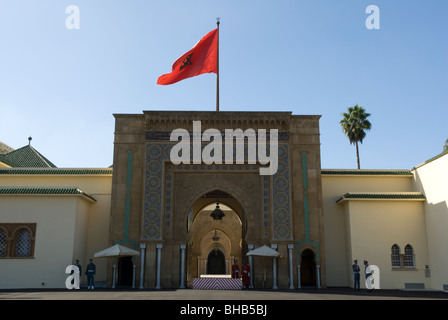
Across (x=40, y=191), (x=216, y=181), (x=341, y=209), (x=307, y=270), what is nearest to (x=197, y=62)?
(x=216, y=181)

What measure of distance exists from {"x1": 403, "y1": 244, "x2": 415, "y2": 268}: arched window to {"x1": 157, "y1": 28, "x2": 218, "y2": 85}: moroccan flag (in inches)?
448

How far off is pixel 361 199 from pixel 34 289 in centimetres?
1371

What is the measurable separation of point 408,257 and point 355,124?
15.6m

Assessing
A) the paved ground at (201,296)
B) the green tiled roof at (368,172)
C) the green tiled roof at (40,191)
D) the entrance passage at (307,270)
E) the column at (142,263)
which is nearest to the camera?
the paved ground at (201,296)

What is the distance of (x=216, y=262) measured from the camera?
3753 centimetres

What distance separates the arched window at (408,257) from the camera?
65.5 feet

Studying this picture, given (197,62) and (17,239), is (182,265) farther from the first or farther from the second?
(197,62)

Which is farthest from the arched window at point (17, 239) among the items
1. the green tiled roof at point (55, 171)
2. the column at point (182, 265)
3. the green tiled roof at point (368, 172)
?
the green tiled roof at point (368, 172)

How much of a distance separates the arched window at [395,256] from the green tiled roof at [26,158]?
18.1m

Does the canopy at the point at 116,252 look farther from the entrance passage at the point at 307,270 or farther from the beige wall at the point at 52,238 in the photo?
the entrance passage at the point at 307,270

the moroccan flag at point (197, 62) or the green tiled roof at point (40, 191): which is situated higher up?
the moroccan flag at point (197, 62)

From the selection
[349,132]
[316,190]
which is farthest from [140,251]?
[349,132]
